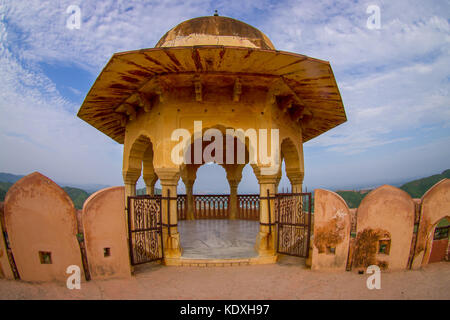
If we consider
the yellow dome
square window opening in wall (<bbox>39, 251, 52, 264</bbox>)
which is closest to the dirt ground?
square window opening in wall (<bbox>39, 251, 52, 264</bbox>)

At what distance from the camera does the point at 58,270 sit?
4148 mm

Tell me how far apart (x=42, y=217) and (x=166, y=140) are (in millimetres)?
2836

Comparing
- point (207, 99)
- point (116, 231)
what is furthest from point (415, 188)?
point (116, 231)

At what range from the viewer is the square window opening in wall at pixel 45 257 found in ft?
13.5

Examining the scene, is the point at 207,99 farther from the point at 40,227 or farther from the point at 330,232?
the point at 40,227

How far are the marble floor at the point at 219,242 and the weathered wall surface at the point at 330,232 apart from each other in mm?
1631

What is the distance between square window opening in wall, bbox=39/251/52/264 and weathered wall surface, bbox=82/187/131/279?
570 millimetres

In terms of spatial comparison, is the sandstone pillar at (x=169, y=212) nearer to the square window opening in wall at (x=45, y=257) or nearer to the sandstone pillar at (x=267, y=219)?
the sandstone pillar at (x=267, y=219)

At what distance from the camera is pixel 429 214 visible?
481 centimetres

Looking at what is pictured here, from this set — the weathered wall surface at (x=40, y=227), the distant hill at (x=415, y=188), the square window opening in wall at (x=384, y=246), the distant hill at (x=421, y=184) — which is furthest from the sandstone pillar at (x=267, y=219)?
the distant hill at (x=421, y=184)

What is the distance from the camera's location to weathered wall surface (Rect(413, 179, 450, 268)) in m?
4.79

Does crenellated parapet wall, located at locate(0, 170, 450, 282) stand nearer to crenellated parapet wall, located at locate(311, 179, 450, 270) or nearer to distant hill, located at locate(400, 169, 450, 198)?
crenellated parapet wall, located at locate(311, 179, 450, 270)

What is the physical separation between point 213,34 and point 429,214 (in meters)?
6.28
